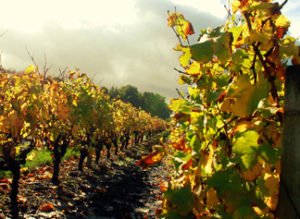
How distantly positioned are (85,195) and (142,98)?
10050 centimetres

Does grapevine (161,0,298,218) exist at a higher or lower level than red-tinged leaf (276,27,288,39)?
lower

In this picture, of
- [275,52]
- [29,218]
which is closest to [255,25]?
[275,52]

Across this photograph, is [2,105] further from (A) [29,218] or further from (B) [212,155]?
(B) [212,155]

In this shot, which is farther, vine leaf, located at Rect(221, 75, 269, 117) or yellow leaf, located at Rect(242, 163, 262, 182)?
yellow leaf, located at Rect(242, 163, 262, 182)

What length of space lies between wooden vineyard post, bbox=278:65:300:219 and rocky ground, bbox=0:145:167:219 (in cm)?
714

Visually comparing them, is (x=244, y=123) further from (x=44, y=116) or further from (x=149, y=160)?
(x=44, y=116)

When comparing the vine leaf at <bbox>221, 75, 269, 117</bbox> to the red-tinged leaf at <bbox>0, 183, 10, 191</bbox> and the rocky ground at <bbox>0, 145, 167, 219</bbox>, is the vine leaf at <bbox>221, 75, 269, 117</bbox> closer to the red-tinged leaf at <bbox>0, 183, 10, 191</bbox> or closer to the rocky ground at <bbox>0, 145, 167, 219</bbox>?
the rocky ground at <bbox>0, 145, 167, 219</bbox>

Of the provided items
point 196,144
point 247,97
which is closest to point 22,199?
point 196,144

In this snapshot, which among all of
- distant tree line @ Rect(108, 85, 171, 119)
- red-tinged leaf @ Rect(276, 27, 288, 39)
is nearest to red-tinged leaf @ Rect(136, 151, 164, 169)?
red-tinged leaf @ Rect(276, 27, 288, 39)

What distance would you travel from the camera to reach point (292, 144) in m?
1.14

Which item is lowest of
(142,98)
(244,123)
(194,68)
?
(244,123)

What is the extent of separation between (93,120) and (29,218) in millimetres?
7775

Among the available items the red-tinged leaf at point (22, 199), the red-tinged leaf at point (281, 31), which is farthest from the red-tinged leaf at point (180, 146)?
the red-tinged leaf at point (22, 199)

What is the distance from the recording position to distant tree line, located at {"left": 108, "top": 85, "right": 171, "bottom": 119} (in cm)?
10399
